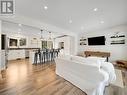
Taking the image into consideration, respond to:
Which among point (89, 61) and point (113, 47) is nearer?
point (89, 61)

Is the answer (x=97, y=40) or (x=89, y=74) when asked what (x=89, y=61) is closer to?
(x=89, y=74)

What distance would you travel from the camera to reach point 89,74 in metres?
2.32

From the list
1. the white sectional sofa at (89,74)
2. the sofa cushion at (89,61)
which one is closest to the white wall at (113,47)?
the white sectional sofa at (89,74)

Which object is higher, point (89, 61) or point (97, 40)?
point (97, 40)

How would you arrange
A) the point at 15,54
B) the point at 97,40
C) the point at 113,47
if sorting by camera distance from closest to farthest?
the point at 113,47
the point at 97,40
the point at 15,54

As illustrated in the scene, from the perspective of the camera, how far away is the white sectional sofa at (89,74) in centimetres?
206

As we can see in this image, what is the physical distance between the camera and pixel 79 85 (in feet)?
8.61

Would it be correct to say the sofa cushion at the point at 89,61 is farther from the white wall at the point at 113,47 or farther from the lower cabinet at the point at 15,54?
the lower cabinet at the point at 15,54

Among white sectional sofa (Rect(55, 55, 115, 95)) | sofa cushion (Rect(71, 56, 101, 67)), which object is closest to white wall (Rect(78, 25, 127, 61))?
white sectional sofa (Rect(55, 55, 115, 95))

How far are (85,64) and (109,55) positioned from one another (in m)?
5.02

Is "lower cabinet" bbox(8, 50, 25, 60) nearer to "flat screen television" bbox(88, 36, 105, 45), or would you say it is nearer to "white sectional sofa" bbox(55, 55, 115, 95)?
"white sectional sofa" bbox(55, 55, 115, 95)

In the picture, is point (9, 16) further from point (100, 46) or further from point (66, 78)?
point (100, 46)

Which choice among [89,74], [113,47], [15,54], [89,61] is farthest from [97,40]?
[15,54]

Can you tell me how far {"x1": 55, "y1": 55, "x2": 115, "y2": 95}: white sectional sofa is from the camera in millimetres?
2064
